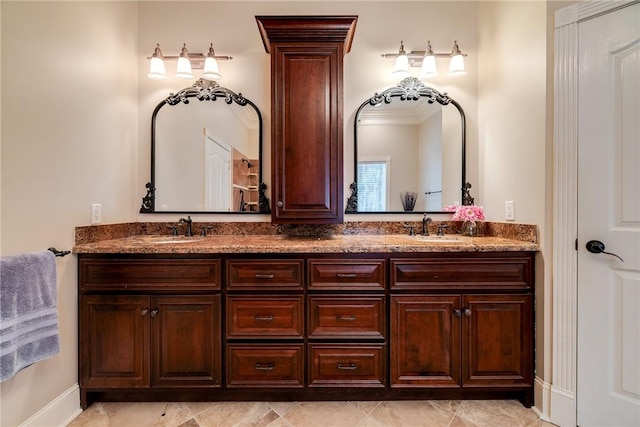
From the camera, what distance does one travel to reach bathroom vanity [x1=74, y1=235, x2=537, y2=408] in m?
1.62

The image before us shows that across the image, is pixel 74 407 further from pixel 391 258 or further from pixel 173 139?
pixel 391 258

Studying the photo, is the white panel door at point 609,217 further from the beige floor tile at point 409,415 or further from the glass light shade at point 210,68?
the glass light shade at point 210,68

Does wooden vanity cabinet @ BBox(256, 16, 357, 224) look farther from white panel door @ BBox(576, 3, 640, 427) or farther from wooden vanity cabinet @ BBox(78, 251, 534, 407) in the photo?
white panel door @ BBox(576, 3, 640, 427)

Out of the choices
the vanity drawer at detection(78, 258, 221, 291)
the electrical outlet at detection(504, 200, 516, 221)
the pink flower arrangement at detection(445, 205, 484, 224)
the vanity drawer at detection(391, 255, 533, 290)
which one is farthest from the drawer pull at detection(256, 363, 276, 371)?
the electrical outlet at detection(504, 200, 516, 221)

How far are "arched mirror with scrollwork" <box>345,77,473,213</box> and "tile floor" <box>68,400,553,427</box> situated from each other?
51.3 inches

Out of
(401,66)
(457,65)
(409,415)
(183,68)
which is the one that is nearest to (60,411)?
(409,415)

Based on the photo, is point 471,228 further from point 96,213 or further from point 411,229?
point 96,213

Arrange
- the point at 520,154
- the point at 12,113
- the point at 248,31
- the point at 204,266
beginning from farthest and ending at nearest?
1. the point at 248,31
2. the point at 520,154
3. the point at 204,266
4. the point at 12,113

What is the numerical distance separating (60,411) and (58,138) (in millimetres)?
1458

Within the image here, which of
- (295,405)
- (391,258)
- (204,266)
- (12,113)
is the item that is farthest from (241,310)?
(12,113)

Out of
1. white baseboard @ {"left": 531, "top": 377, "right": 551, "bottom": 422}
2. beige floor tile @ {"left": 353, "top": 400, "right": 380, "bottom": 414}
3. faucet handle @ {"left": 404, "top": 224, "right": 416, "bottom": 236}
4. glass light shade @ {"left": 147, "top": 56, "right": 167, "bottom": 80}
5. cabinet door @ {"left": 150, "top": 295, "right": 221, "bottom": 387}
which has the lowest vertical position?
beige floor tile @ {"left": 353, "top": 400, "right": 380, "bottom": 414}

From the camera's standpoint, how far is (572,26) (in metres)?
1.49

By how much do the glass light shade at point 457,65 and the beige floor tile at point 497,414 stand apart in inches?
88.1

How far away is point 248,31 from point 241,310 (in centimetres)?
211
